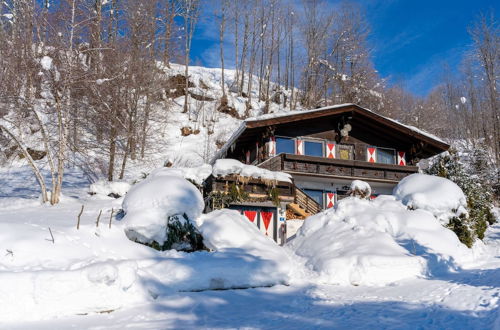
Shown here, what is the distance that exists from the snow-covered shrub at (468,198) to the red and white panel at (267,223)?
5.75 meters

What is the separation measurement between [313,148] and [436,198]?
8.23 metres

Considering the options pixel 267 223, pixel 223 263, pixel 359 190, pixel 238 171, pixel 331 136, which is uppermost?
pixel 331 136

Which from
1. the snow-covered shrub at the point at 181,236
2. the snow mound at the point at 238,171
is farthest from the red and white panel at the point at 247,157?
the snow-covered shrub at the point at 181,236

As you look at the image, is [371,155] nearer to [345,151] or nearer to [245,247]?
[345,151]

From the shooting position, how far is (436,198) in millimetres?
11492

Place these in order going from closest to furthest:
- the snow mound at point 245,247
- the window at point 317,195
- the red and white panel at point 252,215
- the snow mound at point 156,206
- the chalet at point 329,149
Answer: the snow mound at point 245,247, the snow mound at point 156,206, the red and white panel at point 252,215, the chalet at point 329,149, the window at point 317,195

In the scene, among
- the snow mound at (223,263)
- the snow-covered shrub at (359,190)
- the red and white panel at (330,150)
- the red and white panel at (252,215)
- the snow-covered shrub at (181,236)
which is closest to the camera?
the snow mound at (223,263)

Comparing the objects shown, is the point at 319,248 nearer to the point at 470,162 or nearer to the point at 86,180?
the point at 86,180

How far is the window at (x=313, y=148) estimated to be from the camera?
62.5ft

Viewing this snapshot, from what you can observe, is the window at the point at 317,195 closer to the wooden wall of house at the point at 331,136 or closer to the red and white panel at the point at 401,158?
the wooden wall of house at the point at 331,136

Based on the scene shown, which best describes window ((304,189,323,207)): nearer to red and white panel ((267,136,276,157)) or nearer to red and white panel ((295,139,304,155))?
red and white panel ((295,139,304,155))

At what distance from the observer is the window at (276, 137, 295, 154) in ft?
60.6

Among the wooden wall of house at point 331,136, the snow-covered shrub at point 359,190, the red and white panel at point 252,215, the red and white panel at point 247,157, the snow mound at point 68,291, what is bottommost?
the snow mound at point 68,291

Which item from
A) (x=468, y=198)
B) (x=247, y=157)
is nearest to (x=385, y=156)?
(x=468, y=198)
